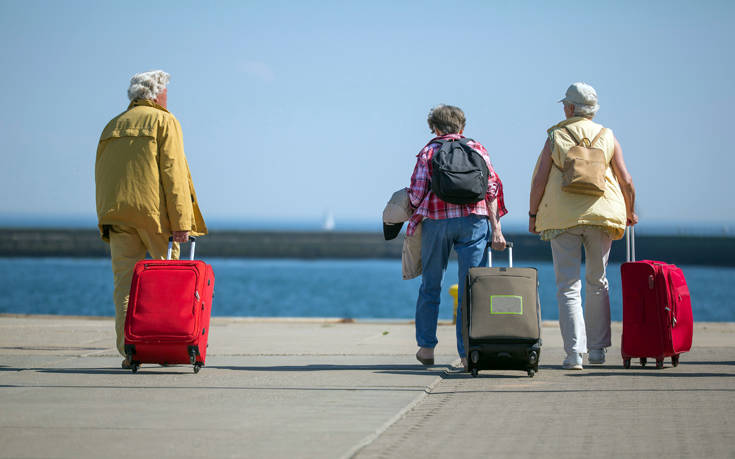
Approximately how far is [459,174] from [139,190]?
6.42 feet

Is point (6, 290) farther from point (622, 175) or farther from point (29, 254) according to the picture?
point (622, 175)

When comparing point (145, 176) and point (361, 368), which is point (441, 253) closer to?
point (361, 368)

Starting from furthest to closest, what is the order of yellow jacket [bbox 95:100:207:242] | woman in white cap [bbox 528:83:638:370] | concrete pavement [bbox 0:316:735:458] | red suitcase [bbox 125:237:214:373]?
woman in white cap [bbox 528:83:638:370], yellow jacket [bbox 95:100:207:242], red suitcase [bbox 125:237:214:373], concrete pavement [bbox 0:316:735:458]

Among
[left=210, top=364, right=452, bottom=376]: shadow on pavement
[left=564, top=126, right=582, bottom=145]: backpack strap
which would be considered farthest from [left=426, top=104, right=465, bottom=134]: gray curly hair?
[left=210, top=364, right=452, bottom=376]: shadow on pavement

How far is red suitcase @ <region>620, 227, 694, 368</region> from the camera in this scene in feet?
19.4

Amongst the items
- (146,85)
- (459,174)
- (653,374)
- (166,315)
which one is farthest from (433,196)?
(146,85)

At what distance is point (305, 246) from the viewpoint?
96938mm

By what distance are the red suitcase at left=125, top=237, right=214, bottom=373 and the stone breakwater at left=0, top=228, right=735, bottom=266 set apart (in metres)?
78.3

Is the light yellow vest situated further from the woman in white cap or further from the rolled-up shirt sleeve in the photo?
the rolled-up shirt sleeve

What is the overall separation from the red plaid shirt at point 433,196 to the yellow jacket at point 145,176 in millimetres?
1437

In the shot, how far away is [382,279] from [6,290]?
108ft

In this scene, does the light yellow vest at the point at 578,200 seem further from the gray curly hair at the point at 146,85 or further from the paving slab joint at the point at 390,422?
the gray curly hair at the point at 146,85

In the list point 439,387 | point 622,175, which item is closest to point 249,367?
point 439,387

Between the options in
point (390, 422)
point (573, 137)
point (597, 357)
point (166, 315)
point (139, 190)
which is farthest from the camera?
point (597, 357)
